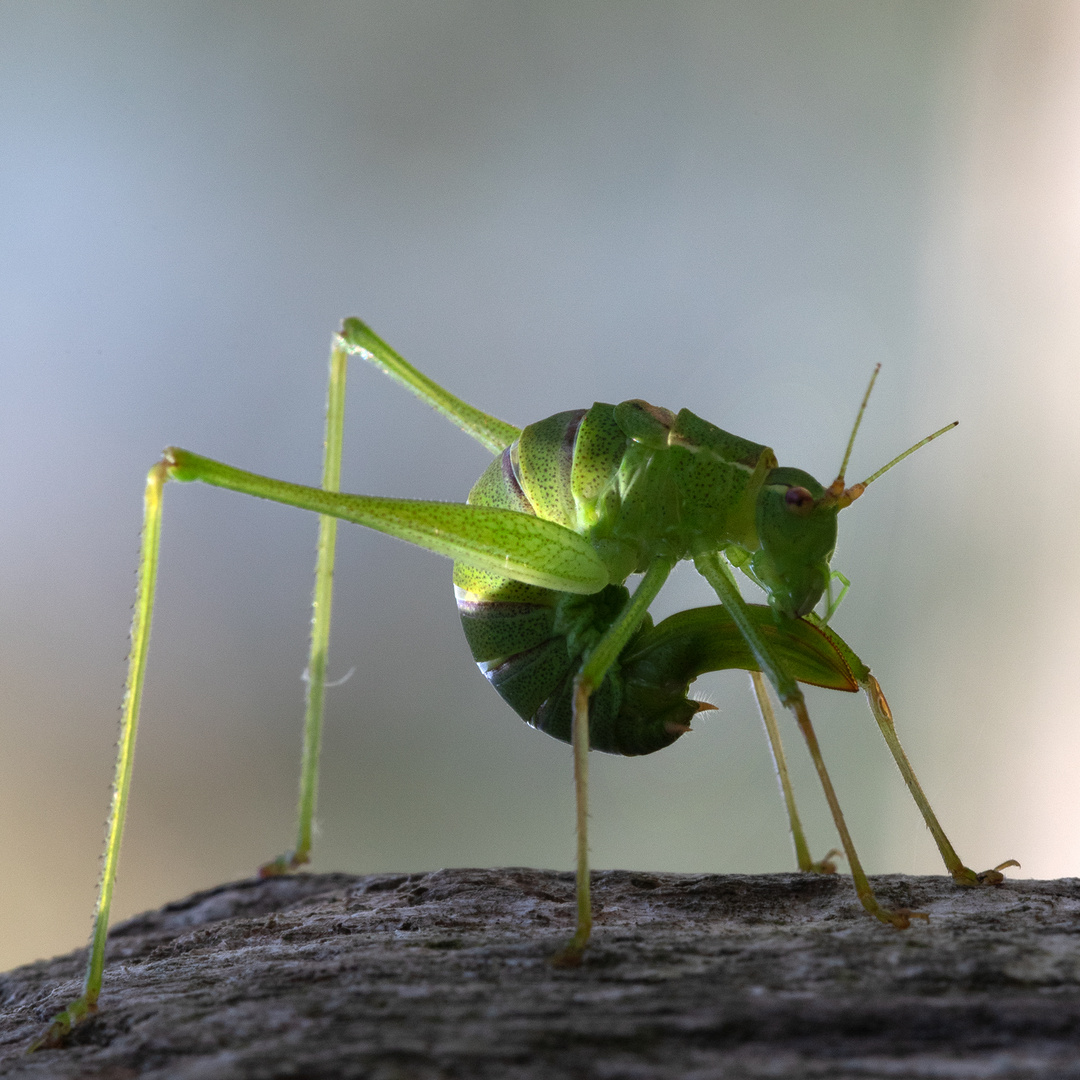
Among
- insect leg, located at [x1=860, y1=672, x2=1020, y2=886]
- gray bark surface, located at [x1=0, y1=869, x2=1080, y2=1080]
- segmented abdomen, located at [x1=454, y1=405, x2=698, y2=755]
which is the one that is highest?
segmented abdomen, located at [x1=454, y1=405, x2=698, y2=755]

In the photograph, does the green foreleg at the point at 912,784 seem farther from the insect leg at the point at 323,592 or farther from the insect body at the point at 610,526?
the insect leg at the point at 323,592

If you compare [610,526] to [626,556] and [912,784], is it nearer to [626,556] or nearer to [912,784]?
[626,556]

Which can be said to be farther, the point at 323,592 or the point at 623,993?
the point at 323,592

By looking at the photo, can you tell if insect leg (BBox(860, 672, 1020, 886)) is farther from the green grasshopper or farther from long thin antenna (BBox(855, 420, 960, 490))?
long thin antenna (BBox(855, 420, 960, 490))

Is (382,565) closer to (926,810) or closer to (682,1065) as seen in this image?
(926,810)

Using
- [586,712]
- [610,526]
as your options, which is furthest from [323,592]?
[586,712]

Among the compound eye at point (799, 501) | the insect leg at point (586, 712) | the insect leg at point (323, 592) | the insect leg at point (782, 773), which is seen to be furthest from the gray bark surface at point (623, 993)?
the compound eye at point (799, 501)

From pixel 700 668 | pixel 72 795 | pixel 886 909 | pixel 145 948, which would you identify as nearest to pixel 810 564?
pixel 700 668

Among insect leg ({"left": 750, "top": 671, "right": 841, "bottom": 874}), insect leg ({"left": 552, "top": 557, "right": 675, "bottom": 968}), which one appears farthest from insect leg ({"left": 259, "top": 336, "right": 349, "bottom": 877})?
insect leg ({"left": 750, "top": 671, "right": 841, "bottom": 874})
